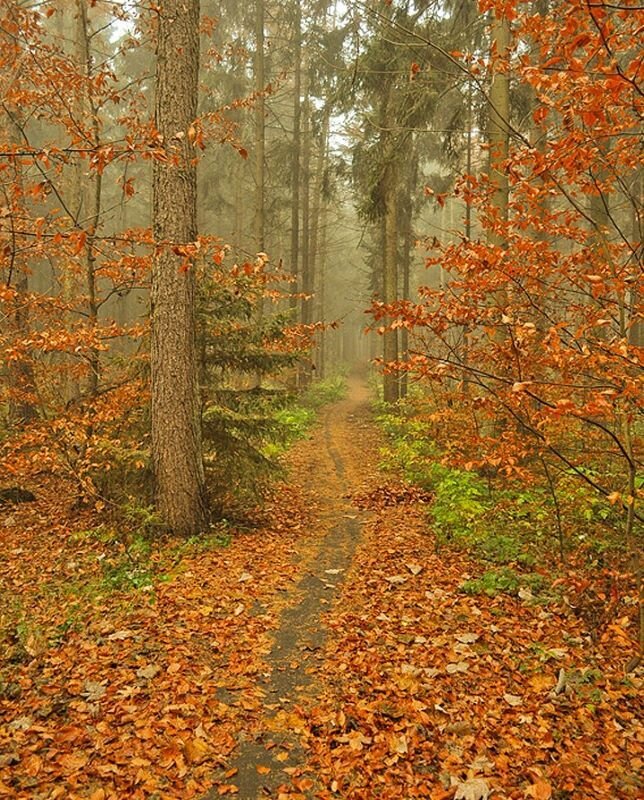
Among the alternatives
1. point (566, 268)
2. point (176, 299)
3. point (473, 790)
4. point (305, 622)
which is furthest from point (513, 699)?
point (176, 299)

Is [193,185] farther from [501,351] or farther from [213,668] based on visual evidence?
[213,668]

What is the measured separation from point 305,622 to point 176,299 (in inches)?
174

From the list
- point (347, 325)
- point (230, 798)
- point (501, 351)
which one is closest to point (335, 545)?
point (501, 351)

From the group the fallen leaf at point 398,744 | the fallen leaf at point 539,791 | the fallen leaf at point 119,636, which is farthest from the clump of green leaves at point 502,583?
the fallen leaf at point 119,636

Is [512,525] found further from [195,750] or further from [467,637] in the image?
[195,750]

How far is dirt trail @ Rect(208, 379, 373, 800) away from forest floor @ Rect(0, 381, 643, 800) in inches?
0.8

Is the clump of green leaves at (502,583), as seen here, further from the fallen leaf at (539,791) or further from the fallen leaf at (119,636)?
the fallen leaf at (119,636)

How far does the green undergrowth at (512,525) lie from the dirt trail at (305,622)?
1.47 metres

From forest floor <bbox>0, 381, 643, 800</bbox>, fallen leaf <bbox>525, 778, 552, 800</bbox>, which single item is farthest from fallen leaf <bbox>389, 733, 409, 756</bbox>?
fallen leaf <bbox>525, 778, 552, 800</bbox>

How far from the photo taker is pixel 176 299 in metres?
7.31

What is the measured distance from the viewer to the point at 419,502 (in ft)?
32.0

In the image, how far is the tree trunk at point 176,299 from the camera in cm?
707

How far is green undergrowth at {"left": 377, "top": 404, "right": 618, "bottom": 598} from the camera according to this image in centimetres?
643

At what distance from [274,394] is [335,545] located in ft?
8.72
